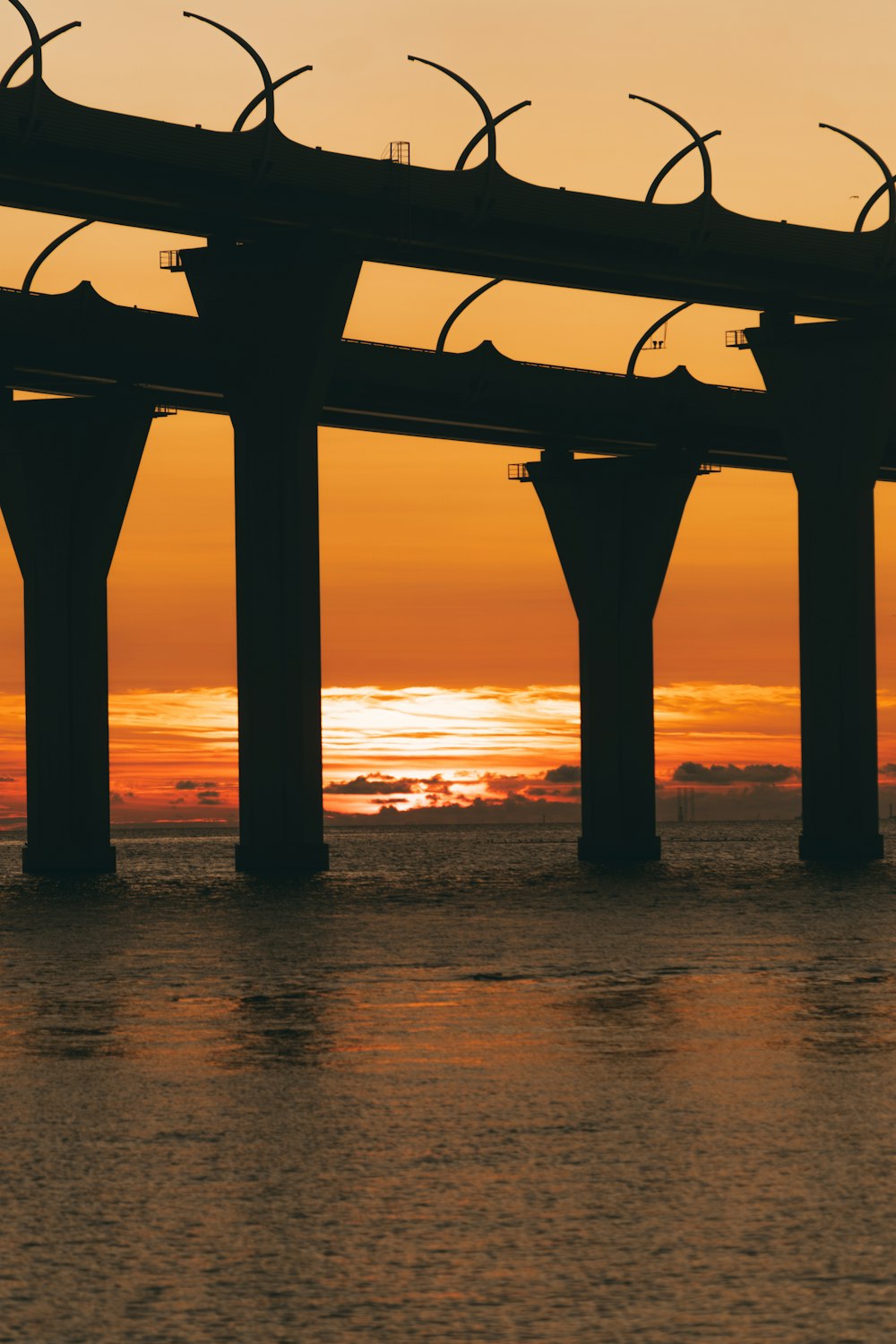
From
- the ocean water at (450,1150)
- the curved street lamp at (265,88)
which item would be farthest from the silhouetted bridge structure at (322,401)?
the ocean water at (450,1150)

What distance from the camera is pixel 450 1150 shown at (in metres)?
12.3

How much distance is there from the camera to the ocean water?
8.70 metres

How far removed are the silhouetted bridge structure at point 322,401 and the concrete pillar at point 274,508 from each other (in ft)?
0.21

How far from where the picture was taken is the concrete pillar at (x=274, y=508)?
54469mm

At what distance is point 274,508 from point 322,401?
300cm

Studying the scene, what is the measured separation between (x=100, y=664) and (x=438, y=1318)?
2060 inches

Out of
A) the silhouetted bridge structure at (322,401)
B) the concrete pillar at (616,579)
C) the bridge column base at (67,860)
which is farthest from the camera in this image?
the concrete pillar at (616,579)

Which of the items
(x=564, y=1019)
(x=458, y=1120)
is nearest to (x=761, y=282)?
(x=564, y=1019)

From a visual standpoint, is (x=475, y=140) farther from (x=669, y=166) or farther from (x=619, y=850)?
(x=619, y=850)

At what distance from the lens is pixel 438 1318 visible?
335 inches

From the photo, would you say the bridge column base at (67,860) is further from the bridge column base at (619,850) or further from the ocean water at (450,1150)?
the ocean water at (450,1150)

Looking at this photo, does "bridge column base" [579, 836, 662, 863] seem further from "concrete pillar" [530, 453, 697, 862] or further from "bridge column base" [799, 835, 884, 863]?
"bridge column base" [799, 835, 884, 863]

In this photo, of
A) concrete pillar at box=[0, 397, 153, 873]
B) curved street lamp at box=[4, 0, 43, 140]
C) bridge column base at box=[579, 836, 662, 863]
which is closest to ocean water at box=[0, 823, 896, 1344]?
curved street lamp at box=[4, 0, 43, 140]

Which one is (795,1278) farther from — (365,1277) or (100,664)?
(100,664)
